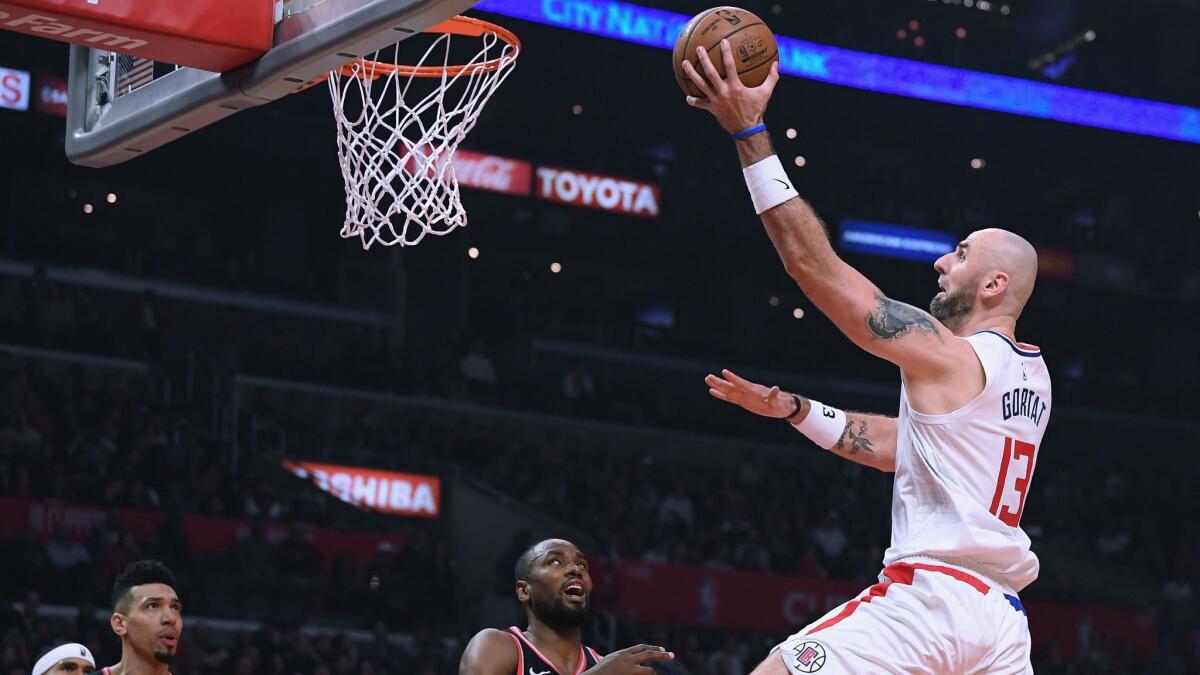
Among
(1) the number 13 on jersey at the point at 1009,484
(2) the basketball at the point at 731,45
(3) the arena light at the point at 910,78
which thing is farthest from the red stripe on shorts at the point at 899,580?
(3) the arena light at the point at 910,78

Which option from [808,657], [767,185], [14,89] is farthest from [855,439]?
[14,89]

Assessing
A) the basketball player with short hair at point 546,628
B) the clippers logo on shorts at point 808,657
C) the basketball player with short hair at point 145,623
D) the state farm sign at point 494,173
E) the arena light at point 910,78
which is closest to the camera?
the clippers logo on shorts at point 808,657

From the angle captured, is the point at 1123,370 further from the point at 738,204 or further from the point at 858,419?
the point at 858,419

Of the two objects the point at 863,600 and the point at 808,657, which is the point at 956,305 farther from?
the point at 808,657

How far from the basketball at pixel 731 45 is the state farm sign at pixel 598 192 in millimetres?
17410

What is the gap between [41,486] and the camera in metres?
14.4

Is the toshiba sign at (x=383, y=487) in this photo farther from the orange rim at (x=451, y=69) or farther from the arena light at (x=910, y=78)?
the orange rim at (x=451, y=69)

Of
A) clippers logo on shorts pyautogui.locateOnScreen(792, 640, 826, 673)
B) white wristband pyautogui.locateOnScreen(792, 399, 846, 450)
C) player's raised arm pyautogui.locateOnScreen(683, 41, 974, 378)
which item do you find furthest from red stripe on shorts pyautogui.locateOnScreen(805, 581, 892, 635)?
white wristband pyautogui.locateOnScreen(792, 399, 846, 450)

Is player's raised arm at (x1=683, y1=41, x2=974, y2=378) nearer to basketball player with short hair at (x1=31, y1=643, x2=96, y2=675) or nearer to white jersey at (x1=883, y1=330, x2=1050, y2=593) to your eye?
white jersey at (x1=883, y1=330, x2=1050, y2=593)

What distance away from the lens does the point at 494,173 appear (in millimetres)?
21047

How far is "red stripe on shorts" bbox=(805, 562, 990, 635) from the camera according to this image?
13.6ft

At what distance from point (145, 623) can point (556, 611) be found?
1575 mm

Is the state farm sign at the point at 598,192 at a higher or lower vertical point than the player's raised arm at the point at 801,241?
higher

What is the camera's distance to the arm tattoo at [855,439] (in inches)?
193
